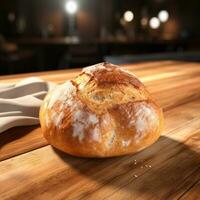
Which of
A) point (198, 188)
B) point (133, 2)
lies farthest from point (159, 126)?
point (133, 2)

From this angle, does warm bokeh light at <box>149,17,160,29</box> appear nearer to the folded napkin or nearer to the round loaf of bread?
the folded napkin

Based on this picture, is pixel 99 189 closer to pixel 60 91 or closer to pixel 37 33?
pixel 60 91

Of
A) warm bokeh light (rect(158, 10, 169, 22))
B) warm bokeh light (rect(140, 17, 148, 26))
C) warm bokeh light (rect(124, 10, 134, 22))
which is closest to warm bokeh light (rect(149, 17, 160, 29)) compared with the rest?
warm bokeh light (rect(158, 10, 169, 22))

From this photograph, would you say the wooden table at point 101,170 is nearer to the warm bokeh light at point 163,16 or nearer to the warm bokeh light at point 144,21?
the warm bokeh light at point 163,16

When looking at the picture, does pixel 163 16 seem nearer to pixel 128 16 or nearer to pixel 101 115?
pixel 128 16

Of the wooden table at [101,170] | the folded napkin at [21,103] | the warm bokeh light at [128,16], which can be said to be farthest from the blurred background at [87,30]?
the wooden table at [101,170]
